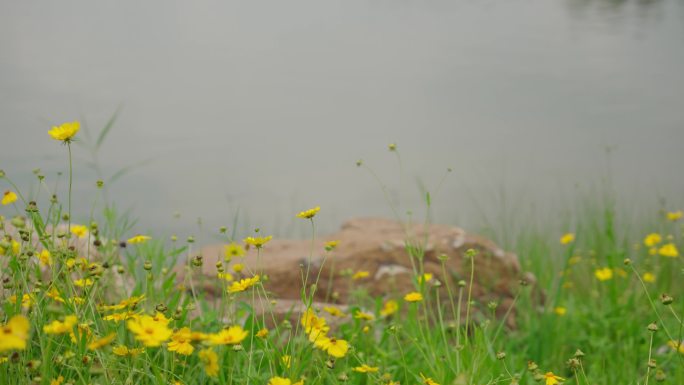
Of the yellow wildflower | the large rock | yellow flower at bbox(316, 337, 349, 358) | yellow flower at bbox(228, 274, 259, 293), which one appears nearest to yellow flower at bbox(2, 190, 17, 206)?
yellow flower at bbox(228, 274, 259, 293)

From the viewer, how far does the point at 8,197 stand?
8.55 feet

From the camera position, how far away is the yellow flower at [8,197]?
2574 millimetres

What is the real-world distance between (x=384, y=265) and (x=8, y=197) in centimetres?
269

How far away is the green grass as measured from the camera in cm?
223

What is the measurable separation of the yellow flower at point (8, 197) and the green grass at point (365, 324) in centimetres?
4

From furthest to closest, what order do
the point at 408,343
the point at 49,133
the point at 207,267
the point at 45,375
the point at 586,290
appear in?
1. the point at 586,290
2. the point at 207,267
3. the point at 408,343
4. the point at 49,133
5. the point at 45,375

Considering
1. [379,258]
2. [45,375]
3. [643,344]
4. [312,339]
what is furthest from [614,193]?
[45,375]

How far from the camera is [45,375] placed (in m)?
1.94

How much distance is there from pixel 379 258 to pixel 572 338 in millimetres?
1266

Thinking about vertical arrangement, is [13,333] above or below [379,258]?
above

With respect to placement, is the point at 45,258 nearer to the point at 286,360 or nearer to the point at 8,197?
the point at 8,197

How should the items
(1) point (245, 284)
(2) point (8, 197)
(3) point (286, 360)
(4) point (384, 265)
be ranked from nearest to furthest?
(1) point (245, 284) < (3) point (286, 360) < (2) point (8, 197) < (4) point (384, 265)

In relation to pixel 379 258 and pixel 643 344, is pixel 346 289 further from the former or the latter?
pixel 643 344

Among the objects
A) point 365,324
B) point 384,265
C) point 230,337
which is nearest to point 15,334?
point 230,337
